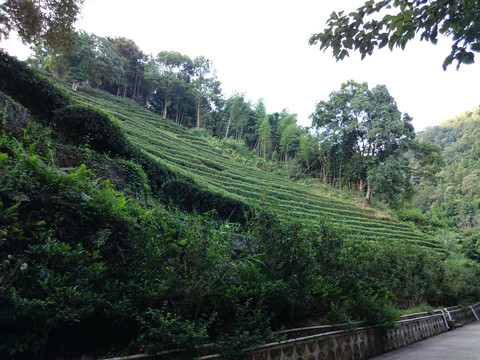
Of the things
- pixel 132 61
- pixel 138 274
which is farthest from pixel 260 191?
pixel 132 61

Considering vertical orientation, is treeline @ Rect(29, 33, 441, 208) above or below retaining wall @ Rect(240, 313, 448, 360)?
above

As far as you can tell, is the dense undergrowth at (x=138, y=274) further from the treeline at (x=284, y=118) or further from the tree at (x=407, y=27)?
the treeline at (x=284, y=118)

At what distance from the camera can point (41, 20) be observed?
28.5 ft

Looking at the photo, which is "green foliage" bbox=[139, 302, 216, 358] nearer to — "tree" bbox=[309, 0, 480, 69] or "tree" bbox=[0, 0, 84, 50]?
"tree" bbox=[309, 0, 480, 69]

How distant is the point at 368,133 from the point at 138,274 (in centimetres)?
2611

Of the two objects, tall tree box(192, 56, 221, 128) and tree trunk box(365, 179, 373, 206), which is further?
tall tree box(192, 56, 221, 128)

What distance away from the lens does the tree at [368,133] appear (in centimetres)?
2428

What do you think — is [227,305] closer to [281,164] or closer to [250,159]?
[250,159]

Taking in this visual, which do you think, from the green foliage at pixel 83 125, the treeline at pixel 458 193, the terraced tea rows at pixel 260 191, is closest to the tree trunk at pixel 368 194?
the terraced tea rows at pixel 260 191

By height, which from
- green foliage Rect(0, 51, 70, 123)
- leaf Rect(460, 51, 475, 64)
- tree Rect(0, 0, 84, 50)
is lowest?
leaf Rect(460, 51, 475, 64)

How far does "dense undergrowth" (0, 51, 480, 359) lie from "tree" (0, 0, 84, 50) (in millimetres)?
4145

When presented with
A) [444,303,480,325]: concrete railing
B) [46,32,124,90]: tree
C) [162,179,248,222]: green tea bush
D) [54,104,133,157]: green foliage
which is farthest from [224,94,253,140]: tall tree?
[54,104,133,157]: green foliage

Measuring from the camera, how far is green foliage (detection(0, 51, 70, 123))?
7.61 metres

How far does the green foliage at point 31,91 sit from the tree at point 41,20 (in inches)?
54.8
